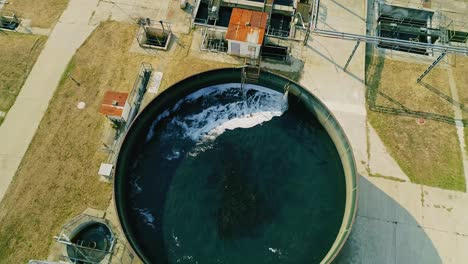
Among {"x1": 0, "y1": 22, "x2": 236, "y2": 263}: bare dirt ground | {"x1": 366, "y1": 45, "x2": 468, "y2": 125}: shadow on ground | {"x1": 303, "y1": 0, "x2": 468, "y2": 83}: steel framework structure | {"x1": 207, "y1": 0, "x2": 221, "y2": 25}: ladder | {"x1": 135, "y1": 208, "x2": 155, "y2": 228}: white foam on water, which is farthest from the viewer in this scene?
{"x1": 207, "y1": 0, "x2": 221, "y2": 25}: ladder

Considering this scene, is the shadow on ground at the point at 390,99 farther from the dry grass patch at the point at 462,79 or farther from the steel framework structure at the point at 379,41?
the steel framework structure at the point at 379,41

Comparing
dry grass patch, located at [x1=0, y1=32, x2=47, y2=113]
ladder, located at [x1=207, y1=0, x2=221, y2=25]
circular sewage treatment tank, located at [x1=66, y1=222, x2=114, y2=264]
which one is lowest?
circular sewage treatment tank, located at [x1=66, y1=222, x2=114, y2=264]

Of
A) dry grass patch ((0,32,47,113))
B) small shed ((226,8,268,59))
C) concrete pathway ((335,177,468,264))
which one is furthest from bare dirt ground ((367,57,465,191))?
dry grass patch ((0,32,47,113))

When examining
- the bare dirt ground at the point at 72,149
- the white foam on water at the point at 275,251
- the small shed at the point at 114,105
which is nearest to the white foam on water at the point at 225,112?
the small shed at the point at 114,105

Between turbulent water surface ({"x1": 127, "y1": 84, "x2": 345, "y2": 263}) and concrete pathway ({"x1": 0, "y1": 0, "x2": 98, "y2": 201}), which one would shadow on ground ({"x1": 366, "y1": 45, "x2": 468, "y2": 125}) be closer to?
turbulent water surface ({"x1": 127, "y1": 84, "x2": 345, "y2": 263})

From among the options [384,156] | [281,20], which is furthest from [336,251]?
[281,20]

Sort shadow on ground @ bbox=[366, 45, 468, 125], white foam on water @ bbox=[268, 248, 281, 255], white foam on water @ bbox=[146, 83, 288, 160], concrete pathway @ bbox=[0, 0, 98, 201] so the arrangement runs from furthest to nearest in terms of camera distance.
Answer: shadow on ground @ bbox=[366, 45, 468, 125] → concrete pathway @ bbox=[0, 0, 98, 201] → white foam on water @ bbox=[146, 83, 288, 160] → white foam on water @ bbox=[268, 248, 281, 255]
